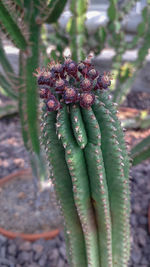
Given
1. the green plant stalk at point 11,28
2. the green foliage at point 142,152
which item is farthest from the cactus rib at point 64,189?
the green foliage at point 142,152

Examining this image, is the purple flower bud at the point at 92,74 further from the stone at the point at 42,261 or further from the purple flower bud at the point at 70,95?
the stone at the point at 42,261

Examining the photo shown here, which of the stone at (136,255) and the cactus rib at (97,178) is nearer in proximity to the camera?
the cactus rib at (97,178)

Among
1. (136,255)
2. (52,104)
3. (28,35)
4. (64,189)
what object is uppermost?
(28,35)

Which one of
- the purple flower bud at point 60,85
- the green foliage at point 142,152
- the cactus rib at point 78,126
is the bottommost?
the green foliage at point 142,152

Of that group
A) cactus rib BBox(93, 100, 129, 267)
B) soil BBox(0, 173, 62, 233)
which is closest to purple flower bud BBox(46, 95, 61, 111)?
cactus rib BBox(93, 100, 129, 267)

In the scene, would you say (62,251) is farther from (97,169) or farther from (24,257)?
(97,169)

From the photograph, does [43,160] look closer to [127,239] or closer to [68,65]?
[127,239]

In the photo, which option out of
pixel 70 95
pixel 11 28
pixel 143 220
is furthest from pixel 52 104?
pixel 143 220

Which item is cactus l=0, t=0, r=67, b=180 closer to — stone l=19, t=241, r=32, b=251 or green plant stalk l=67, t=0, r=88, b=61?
stone l=19, t=241, r=32, b=251
